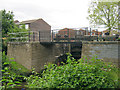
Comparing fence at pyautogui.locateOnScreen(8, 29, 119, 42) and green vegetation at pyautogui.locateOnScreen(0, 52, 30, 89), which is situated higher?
fence at pyautogui.locateOnScreen(8, 29, 119, 42)

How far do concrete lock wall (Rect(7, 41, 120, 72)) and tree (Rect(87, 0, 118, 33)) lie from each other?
20.8 feet

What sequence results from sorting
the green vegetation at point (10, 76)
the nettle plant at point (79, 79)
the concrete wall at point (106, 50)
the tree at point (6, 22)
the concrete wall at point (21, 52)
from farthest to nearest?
the tree at point (6, 22)
the concrete wall at point (21, 52)
the concrete wall at point (106, 50)
the nettle plant at point (79, 79)
the green vegetation at point (10, 76)

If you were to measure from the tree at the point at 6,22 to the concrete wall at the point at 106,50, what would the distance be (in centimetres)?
1231

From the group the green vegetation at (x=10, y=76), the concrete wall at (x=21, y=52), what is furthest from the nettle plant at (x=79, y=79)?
the concrete wall at (x=21, y=52)

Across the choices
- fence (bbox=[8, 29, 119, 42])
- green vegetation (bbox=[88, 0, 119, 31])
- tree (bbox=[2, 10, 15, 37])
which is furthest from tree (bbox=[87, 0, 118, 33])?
tree (bbox=[2, 10, 15, 37])

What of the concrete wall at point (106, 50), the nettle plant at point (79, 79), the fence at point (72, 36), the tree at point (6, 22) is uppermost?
the tree at point (6, 22)

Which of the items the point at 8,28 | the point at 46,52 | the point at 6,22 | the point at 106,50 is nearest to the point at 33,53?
the point at 46,52

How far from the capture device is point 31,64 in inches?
472

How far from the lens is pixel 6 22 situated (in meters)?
17.2

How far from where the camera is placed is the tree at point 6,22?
55.3 feet

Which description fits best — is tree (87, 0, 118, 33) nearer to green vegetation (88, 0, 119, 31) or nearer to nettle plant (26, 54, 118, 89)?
green vegetation (88, 0, 119, 31)

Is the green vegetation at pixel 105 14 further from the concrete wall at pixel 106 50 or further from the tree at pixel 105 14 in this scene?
the concrete wall at pixel 106 50

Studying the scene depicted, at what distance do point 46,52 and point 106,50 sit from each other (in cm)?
673

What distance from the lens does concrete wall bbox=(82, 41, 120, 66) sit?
29.2 ft
